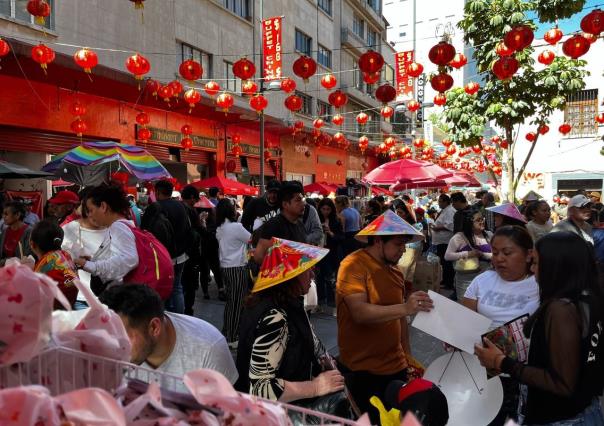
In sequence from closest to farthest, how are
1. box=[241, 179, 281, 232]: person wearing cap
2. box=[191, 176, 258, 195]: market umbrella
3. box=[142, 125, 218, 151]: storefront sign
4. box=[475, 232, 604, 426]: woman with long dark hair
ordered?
box=[475, 232, 604, 426]: woman with long dark hair
box=[241, 179, 281, 232]: person wearing cap
box=[191, 176, 258, 195]: market umbrella
box=[142, 125, 218, 151]: storefront sign

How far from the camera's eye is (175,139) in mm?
16625

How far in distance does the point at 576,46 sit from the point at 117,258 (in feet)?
25.3

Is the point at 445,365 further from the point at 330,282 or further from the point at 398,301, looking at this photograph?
the point at 330,282

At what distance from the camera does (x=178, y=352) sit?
2195 mm

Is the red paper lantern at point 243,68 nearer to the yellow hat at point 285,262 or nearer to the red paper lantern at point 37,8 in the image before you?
the red paper lantern at point 37,8

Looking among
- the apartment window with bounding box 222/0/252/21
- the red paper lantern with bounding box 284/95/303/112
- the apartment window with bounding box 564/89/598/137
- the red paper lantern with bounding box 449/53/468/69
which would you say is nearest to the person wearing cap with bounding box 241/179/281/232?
the red paper lantern with bounding box 449/53/468/69

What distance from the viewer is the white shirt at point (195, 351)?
2172 mm

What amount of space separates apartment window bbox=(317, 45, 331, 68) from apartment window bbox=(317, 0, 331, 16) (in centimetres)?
214

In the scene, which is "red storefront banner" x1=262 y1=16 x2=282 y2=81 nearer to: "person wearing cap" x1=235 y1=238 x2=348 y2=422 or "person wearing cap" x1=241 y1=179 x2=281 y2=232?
"person wearing cap" x1=241 y1=179 x2=281 y2=232

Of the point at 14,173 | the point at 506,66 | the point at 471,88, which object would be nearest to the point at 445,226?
A: the point at 506,66

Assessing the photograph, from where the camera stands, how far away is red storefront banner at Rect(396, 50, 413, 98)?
20.0m

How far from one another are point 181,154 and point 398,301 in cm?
1522

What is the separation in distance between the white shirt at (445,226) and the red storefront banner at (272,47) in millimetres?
9125

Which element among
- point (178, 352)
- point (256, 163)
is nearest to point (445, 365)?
point (178, 352)
